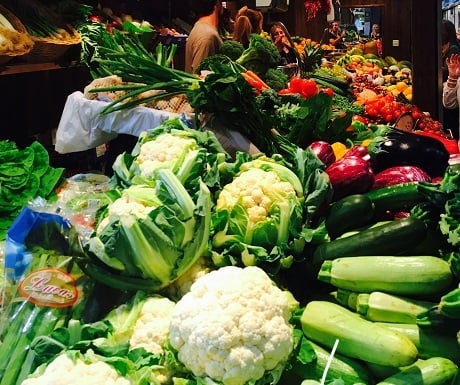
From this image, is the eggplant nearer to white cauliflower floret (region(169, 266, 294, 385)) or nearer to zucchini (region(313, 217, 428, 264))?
zucchini (region(313, 217, 428, 264))

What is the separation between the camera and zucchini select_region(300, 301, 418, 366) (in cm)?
137

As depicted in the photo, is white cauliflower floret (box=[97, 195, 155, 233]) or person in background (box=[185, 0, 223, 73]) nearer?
white cauliflower floret (box=[97, 195, 155, 233])

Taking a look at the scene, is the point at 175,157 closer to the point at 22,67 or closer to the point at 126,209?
the point at 126,209

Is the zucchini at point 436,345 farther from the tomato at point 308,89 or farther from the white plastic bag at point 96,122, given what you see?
the tomato at point 308,89

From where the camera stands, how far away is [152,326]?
1.49 m

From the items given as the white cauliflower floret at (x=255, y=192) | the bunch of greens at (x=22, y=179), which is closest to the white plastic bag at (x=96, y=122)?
the bunch of greens at (x=22, y=179)

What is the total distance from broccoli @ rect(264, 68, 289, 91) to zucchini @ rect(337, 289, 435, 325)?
3.05 m

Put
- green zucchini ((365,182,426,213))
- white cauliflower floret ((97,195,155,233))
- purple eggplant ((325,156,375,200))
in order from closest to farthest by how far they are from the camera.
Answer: white cauliflower floret ((97,195,155,233)) < green zucchini ((365,182,426,213)) < purple eggplant ((325,156,375,200))

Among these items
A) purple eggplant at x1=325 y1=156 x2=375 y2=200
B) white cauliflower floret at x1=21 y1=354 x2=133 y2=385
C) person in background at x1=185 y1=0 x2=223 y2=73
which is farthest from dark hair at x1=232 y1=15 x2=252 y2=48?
white cauliflower floret at x1=21 y1=354 x2=133 y2=385

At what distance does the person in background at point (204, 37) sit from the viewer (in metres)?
5.57

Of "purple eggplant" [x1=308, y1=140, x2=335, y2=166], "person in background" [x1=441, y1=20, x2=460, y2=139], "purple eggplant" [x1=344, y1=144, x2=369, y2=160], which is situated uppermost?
"purple eggplant" [x1=308, y1=140, x2=335, y2=166]

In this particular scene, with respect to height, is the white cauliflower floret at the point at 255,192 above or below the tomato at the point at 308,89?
above

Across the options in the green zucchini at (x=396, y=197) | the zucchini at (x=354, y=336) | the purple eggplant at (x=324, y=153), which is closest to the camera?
the zucchini at (x=354, y=336)

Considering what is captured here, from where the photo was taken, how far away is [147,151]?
2.06 meters
